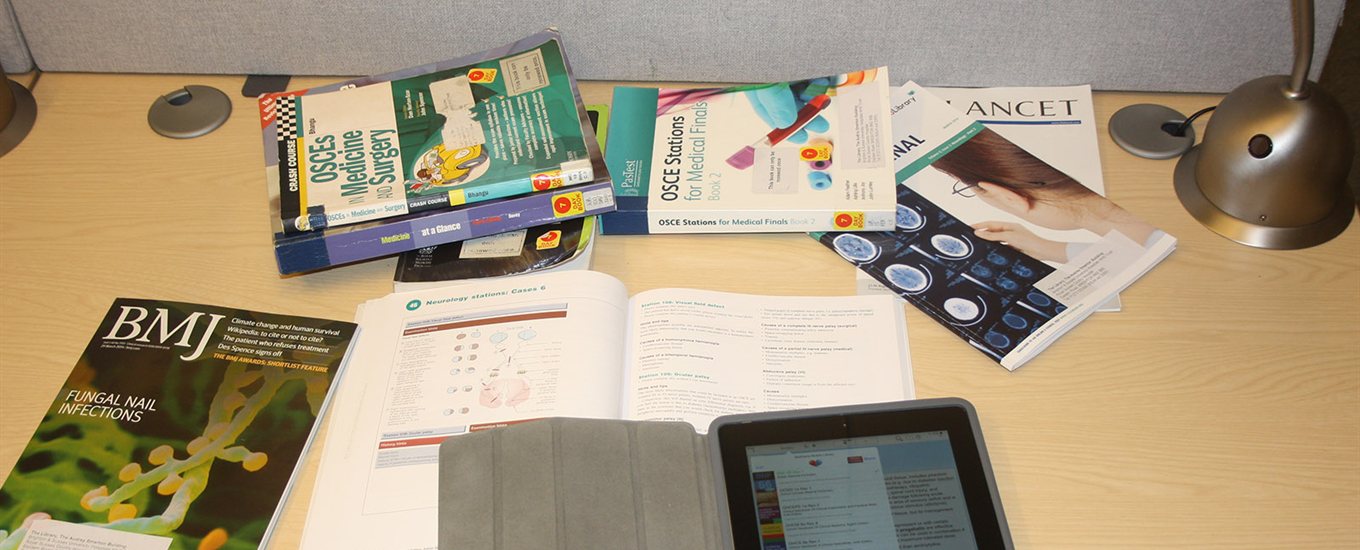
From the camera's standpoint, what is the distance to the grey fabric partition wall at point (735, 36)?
1.01 meters

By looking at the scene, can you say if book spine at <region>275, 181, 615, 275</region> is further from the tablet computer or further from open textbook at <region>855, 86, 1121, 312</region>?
open textbook at <region>855, 86, 1121, 312</region>

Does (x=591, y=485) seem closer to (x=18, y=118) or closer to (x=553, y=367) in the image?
(x=553, y=367)

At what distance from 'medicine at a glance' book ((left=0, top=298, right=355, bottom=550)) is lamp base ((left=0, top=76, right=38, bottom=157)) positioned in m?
0.28

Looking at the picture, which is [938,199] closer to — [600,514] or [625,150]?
[625,150]

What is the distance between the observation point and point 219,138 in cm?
107

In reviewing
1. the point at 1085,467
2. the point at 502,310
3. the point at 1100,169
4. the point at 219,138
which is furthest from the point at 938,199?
the point at 219,138

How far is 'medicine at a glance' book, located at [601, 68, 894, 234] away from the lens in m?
0.94

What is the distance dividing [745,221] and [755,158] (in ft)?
0.23

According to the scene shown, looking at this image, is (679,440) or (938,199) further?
(938,199)

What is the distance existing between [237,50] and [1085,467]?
2.99 feet

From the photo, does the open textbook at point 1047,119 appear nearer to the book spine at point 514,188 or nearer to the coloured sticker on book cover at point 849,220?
the coloured sticker on book cover at point 849,220

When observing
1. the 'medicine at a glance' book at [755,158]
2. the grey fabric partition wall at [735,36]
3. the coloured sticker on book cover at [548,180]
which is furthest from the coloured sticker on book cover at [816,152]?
the coloured sticker on book cover at [548,180]

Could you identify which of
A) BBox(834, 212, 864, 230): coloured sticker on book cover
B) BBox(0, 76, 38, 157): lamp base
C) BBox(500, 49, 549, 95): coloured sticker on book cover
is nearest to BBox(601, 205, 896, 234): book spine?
BBox(834, 212, 864, 230): coloured sticker on book cover

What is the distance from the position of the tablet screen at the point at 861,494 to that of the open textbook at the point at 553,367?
8 centimetres
